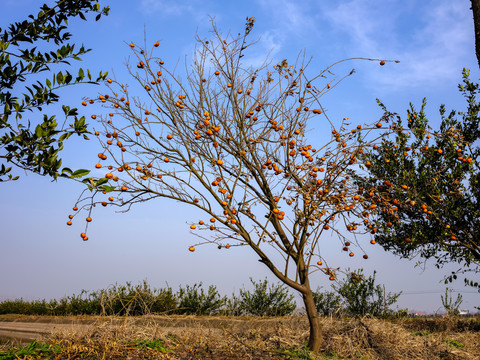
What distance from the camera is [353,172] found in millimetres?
11602

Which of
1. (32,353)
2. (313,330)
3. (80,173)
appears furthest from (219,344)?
(80,173)

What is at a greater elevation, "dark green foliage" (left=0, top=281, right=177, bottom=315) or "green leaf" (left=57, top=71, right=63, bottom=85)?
"green leaf" (left=57, top=71, right=63, bottom=85)

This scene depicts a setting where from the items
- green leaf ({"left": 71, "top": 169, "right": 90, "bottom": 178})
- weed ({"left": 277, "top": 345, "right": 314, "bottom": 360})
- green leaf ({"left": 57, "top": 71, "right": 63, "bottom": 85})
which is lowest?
weed ({"left": 277, "top": 345, "right": 314, "bottom": 360})

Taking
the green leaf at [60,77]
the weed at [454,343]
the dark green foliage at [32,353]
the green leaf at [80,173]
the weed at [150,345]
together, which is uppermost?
the green leaf at [60,77]

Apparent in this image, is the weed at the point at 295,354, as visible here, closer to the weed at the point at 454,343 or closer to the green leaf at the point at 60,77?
the weed at the point at 454,343

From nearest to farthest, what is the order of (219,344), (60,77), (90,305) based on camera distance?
(60,77)
(219,344)
(90,305)

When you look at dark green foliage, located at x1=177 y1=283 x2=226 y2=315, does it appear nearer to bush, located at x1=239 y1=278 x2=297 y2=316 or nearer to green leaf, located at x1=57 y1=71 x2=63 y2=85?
bush, located at x1=239 y1=278 x2=297 y2=316

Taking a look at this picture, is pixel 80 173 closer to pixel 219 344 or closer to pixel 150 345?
pixel 150 345

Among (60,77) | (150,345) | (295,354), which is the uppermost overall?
(60,77)

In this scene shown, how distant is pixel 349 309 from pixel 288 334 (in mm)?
6328

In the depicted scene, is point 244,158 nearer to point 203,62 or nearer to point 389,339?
point 203,62

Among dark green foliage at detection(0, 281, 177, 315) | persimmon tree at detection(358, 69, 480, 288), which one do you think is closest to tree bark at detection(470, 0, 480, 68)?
persimmon tree at detection(358, 69, 480, 288)

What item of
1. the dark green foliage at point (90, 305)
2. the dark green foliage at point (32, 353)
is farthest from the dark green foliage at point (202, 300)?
the dark green foliage at point (32, 353)

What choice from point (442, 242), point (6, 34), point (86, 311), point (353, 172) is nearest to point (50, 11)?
point (6, 34)
